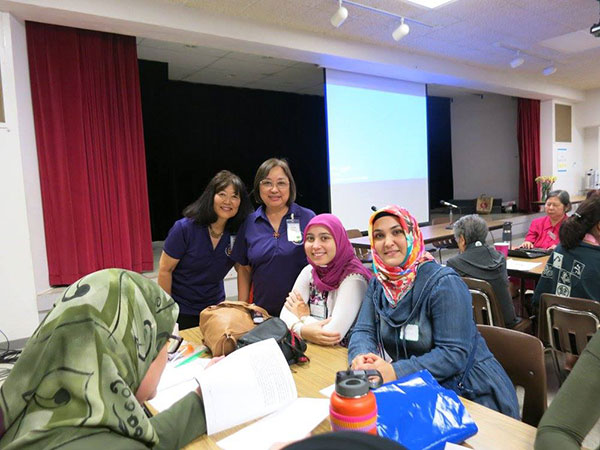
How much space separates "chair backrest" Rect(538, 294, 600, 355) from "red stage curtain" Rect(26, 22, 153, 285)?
3851 mm

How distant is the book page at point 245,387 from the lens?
44.4 inches

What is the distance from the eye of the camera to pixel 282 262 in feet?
7.21

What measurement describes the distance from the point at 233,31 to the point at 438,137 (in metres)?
6.92

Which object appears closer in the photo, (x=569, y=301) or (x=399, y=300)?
(x=399, y=300)

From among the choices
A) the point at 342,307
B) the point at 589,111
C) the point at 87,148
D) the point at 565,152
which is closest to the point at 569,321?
the point at 342,307

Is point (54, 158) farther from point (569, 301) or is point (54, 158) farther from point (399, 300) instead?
point (569, 301)

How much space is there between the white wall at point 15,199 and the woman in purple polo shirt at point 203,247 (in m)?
1.90

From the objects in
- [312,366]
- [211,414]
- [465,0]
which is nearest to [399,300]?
[312,366]

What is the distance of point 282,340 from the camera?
1.48 metres

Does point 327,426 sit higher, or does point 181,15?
point 181,15

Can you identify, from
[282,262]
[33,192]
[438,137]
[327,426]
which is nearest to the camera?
[327,426]

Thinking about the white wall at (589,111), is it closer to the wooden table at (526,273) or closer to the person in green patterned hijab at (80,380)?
the wooden table at (526,273)

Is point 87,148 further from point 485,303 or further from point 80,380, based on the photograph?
point 80,380

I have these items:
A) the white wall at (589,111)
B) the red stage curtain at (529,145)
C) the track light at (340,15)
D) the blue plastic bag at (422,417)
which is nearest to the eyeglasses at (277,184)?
the blue plastic bag at (422,417)
